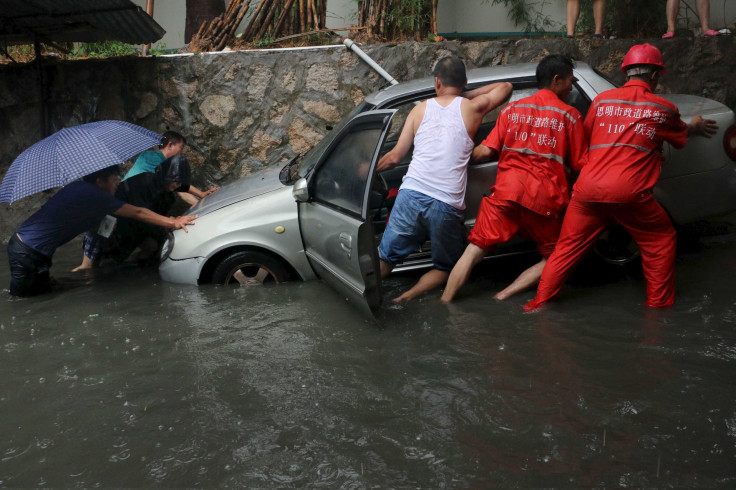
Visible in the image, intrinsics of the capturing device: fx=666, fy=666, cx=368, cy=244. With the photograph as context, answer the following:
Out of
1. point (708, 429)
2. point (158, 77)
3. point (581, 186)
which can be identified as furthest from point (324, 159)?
point (158, 77)

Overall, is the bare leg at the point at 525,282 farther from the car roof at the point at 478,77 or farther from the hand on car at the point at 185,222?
the hand on car at the point at 185,222

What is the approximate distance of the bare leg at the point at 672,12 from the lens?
7656mm

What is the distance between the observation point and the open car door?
438 cm

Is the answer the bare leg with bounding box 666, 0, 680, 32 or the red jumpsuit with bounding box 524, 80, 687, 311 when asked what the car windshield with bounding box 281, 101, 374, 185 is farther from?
the bare leg with bounding box 666, 0, 680, 32

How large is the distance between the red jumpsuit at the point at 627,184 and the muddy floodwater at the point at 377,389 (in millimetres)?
331

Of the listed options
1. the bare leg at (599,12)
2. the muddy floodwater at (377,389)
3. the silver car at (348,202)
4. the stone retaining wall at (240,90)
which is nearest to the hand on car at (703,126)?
the silver car at (348,202)

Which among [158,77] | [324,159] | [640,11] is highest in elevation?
[640,11]

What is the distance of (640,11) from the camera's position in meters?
8.43

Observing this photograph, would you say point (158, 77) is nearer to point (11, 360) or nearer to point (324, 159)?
point (324, 159)

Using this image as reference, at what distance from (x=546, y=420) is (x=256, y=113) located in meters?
5.96

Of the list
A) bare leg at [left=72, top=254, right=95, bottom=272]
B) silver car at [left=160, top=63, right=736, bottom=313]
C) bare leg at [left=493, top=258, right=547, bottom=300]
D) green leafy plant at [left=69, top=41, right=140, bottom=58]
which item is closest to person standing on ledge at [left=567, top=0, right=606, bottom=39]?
silver car at [left=160, top=63, right=736, bottom=313]

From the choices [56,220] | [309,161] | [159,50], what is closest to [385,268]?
[309,161]

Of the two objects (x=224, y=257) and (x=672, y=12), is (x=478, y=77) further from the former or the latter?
(x=672, y=12)

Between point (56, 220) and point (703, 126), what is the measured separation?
5.39 metres
